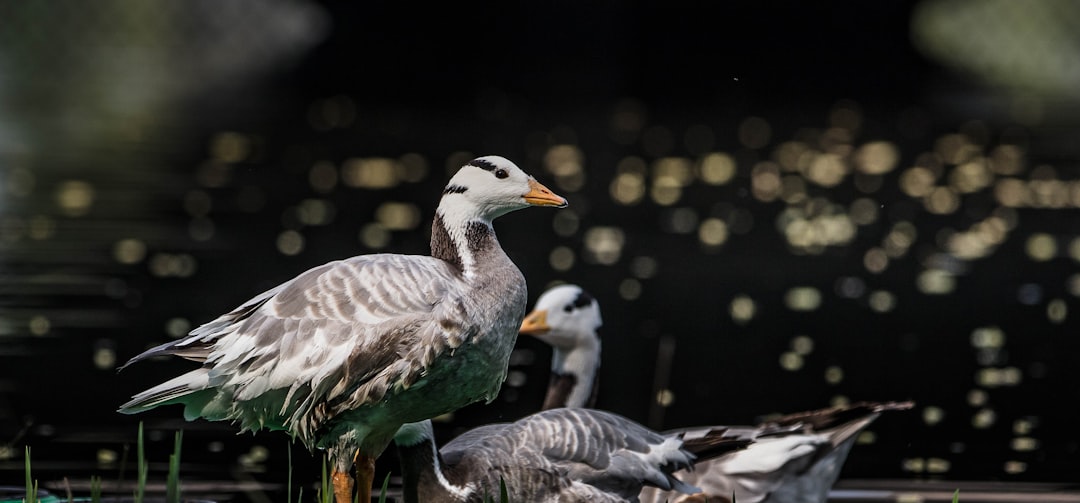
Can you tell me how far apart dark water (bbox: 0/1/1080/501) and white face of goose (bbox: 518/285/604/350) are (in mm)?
1132

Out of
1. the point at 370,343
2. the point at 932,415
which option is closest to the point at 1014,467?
the point at 932,415

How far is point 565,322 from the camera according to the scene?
916cm

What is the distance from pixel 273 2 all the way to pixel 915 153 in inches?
903

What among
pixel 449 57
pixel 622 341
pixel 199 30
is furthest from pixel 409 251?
pixel 199 30

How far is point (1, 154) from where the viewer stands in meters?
22.6

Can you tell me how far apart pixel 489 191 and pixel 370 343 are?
30.2 inches

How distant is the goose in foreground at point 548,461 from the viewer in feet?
23.4

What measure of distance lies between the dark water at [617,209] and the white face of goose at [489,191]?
2.58m

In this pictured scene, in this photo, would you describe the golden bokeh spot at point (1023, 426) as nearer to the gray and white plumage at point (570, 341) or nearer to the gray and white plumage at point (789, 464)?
the gray and white plumage at point (789, 464)

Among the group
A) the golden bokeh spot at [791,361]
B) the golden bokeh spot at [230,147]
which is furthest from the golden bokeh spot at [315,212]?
the golden bokeh spot at [791,361]

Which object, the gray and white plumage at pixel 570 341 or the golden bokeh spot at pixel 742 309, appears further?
the golden bokeh spot at pixel 742 309

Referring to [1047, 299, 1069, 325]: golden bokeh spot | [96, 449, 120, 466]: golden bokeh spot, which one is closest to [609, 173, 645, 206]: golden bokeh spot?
[1047, 299, 1069, 325]: golden bokeh spot

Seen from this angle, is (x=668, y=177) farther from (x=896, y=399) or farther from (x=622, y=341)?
(x=896, y=399)

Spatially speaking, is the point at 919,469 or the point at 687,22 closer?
the point at 919,469
